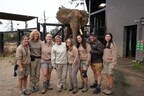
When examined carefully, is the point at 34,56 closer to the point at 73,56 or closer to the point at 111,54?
the point at 73,56

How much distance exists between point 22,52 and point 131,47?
32.0 ft

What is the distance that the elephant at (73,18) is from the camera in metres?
9.66

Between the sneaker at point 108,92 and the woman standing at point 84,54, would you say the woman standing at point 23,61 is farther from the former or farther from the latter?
the sneaker at point 108,92

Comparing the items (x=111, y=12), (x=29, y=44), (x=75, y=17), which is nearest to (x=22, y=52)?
(x=29, y=44)

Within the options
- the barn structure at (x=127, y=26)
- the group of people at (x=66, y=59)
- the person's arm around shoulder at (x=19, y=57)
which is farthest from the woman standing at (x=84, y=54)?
the barn structure at (x=127, y=26)

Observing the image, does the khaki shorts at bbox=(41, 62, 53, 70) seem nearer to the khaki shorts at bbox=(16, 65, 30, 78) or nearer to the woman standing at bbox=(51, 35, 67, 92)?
the woman standing at bbox=(51, 35, 67, 92)

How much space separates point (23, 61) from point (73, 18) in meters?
4.33

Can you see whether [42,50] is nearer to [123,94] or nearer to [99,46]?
[99,46]

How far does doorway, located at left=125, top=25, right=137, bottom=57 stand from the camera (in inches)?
583

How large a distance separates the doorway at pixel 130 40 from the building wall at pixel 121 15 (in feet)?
1.12

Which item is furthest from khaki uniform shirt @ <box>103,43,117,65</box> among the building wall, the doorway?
the doorway

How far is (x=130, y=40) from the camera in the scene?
14969 mm

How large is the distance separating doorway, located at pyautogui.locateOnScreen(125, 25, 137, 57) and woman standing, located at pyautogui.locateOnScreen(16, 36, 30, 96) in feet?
31.1

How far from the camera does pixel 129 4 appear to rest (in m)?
14.4
